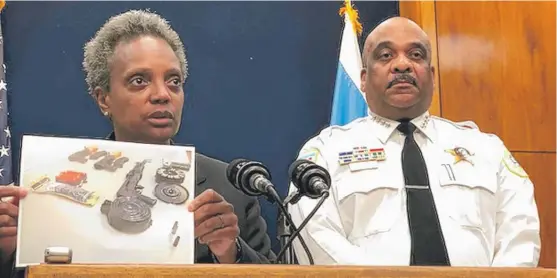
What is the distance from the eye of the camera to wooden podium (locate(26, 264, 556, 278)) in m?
1.10

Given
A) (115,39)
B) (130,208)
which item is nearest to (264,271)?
(130,208)

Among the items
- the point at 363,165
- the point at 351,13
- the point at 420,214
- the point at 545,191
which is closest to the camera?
the point at 420,214

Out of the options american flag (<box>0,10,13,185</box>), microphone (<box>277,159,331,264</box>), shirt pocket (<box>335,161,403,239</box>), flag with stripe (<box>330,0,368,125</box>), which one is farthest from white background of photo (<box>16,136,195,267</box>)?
flag with stripe (<box>330,0,368,125</box>)

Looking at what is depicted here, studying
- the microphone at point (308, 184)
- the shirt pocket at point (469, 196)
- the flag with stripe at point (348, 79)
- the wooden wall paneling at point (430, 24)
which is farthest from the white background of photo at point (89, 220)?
the wooden wall paneling at point (430, 24)

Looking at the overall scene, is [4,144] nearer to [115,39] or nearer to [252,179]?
[115,39]

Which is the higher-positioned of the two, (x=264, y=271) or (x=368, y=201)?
(x=368, y=201)

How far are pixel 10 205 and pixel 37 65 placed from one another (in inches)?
90.7

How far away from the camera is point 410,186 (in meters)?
2.17

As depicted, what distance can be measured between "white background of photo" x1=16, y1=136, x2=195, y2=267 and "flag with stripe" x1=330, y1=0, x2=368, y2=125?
6.28 feet

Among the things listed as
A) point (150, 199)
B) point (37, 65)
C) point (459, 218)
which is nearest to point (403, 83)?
point (459, 218)

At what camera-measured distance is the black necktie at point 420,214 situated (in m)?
2.04

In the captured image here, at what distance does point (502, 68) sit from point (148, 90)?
203 centimetres

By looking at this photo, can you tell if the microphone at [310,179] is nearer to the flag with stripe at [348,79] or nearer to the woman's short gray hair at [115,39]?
the woman's short gray hair at [115,39]

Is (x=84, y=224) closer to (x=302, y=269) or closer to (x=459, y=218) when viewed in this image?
(x=302, y=269)
